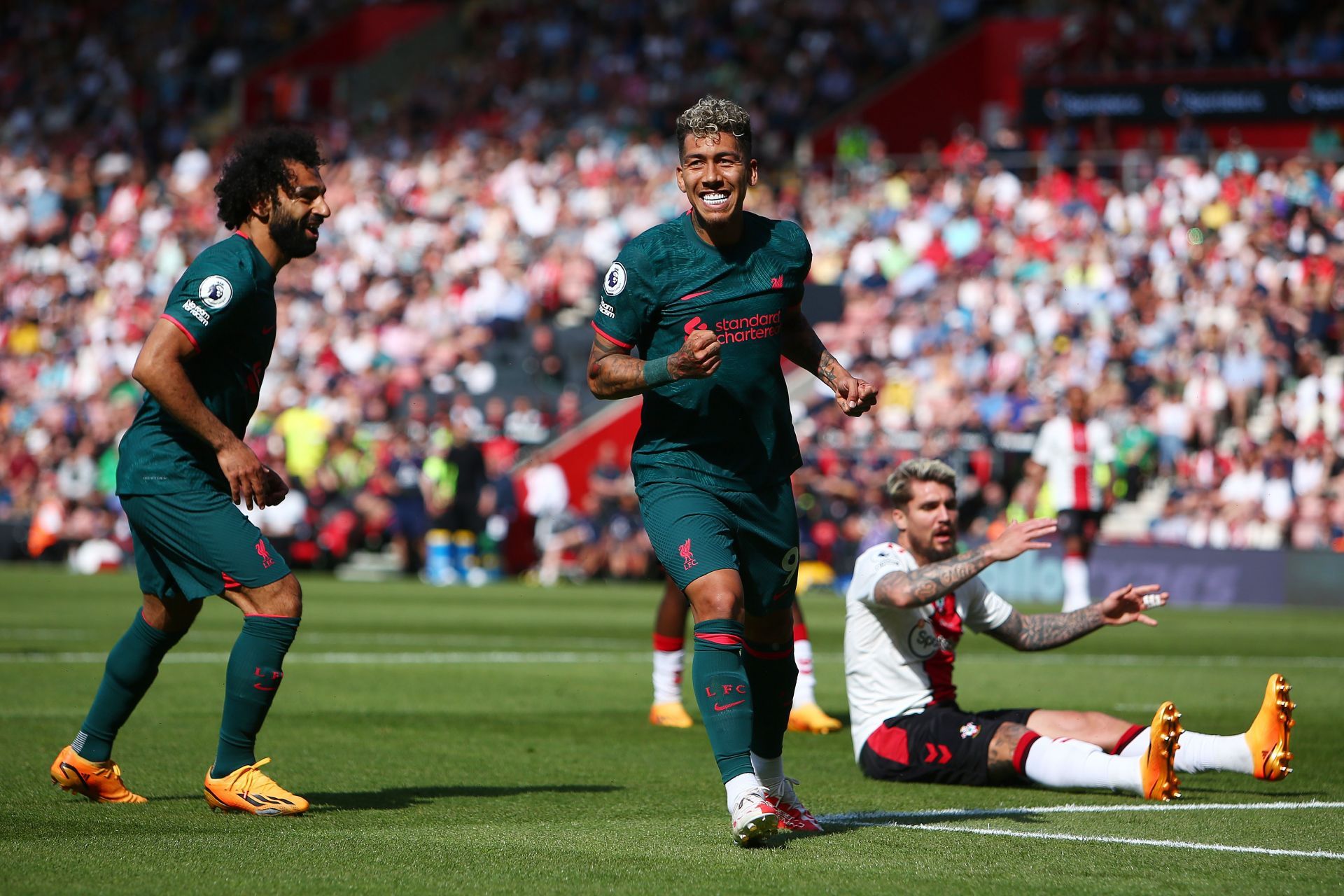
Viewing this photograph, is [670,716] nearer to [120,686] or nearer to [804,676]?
[804,676]

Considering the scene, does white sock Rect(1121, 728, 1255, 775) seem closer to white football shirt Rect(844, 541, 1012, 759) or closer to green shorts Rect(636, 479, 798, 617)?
white football shirt Rect(844, 541, 1012, 759)

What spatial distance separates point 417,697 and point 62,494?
70.0 ft

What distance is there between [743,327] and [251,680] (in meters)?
2.19

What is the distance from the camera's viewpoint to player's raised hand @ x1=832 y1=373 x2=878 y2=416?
245 inches

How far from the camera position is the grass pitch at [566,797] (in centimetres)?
548

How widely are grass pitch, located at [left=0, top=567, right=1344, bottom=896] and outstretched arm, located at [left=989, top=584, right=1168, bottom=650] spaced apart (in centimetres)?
64

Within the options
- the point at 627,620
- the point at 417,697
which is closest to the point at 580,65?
the point at 627,620

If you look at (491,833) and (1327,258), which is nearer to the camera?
(491,833)

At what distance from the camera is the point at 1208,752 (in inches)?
291

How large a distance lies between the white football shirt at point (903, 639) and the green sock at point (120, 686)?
2799 mm

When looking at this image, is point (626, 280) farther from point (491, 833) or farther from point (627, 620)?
point (627, 620)

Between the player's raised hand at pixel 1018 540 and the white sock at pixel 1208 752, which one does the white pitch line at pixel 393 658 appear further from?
the player's raised hand at pixel 1018 540

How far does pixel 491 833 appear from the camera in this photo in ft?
20.6

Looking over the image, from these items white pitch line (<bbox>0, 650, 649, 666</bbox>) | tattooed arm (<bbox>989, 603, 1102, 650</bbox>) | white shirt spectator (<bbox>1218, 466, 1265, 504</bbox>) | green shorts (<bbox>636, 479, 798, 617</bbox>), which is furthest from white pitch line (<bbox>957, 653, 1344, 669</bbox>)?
white shirt spectator (<bbox>1218, 466, 1265, 504</bbox>)
